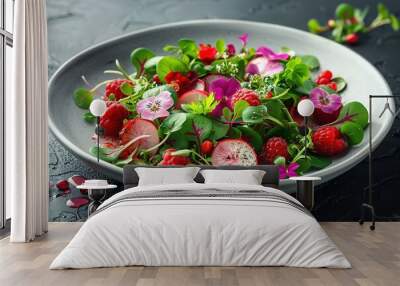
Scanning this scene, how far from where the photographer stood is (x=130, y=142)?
6273 mm

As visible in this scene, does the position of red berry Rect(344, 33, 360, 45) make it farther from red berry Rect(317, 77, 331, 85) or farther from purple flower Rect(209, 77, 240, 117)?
purple flower Rect(209, 77, 240, 117)

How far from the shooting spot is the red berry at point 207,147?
623cm

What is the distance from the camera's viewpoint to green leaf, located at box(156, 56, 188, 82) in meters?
6.43

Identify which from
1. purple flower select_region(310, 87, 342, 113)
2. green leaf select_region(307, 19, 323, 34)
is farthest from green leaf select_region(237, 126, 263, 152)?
green leaf select_region(307, 19, 323, 34)

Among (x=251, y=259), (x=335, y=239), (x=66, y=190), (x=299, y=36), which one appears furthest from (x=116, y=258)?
(x=299, y=36)

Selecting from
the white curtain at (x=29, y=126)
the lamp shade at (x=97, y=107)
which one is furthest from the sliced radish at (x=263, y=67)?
the white curtain at (x=29, y=126)

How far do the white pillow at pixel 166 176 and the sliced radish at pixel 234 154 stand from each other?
40 cm

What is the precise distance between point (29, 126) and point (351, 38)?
3.49 m

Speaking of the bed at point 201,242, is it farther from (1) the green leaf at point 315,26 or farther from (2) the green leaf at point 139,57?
(1) the green leaf at point 315,26

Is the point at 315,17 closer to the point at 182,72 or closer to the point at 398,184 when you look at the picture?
the point at 182,72

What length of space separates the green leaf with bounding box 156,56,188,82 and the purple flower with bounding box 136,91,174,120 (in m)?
0.25

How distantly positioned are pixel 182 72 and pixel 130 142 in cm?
91

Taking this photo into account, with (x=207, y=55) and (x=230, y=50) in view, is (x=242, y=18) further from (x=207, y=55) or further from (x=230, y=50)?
(x=207, y=55)

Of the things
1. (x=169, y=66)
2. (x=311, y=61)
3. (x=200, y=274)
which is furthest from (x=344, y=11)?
(x=200, y=274)
